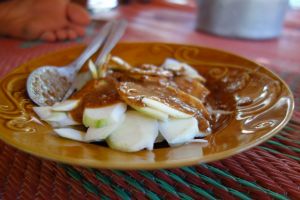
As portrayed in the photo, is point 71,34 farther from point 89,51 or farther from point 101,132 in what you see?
point 101,132

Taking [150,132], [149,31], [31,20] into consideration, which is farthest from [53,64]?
[149,31]

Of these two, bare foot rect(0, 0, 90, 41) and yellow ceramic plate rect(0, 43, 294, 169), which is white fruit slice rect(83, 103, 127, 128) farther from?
bare foot rect(0, 0, 90, 41)

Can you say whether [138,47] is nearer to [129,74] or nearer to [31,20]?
[129,74]

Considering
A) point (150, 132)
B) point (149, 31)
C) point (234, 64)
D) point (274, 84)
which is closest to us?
point (150, 132)

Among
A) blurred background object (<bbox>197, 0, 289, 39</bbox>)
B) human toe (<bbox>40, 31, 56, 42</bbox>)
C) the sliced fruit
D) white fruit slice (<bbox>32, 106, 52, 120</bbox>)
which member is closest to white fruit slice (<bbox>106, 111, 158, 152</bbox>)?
white fruit slice (<bbox>32, 106, 52, 120</bbox>)

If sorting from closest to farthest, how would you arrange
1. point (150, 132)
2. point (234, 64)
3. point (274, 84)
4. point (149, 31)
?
point (150, 132)
point (274, 84)
point (234, 64)
point (149, 31)

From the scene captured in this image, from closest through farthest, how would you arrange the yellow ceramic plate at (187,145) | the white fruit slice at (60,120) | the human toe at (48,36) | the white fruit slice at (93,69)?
1. the yellow ceramic plate at (187,145)
2. the white fruit slice at (60,120)
3. the white fruit slice at (93,69)
4. the human toe at (48,36)

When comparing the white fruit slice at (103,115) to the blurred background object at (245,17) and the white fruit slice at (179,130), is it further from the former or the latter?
the blurred background object at (245,17)

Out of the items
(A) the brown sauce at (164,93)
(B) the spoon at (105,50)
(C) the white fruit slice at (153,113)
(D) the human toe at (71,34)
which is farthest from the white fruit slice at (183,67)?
(D) the human toe at (71,34)

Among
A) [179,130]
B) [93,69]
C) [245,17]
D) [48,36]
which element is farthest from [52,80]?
[245,17]
